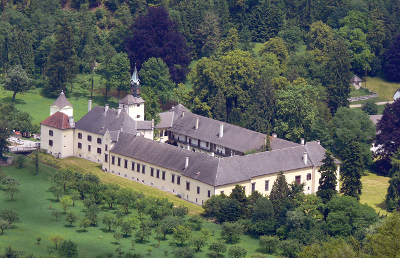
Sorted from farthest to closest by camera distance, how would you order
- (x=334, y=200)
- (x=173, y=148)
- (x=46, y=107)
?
1. (x=46, y=107)
2. (x=173, y=148)
3. (x=334, y=200)

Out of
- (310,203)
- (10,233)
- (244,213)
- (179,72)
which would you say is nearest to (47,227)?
(10,233)

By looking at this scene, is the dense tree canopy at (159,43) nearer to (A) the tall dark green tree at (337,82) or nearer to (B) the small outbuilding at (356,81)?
(A) the tall dark green tree at (337,82)

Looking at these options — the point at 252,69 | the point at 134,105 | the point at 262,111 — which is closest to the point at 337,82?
the point at 252,69

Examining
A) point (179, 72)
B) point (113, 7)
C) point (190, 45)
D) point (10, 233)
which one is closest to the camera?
point (10, 233)

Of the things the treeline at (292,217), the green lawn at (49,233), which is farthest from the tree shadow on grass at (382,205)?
the green lawn at (49,233)

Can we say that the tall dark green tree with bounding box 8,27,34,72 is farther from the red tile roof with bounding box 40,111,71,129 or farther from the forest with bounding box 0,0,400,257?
the red tile roof with bounding box 40,111,71,129

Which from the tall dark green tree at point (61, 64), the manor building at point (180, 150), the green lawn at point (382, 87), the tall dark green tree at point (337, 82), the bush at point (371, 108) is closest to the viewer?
the manor building at point (180, 150)

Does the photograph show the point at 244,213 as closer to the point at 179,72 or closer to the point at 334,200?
the point at 334,200
